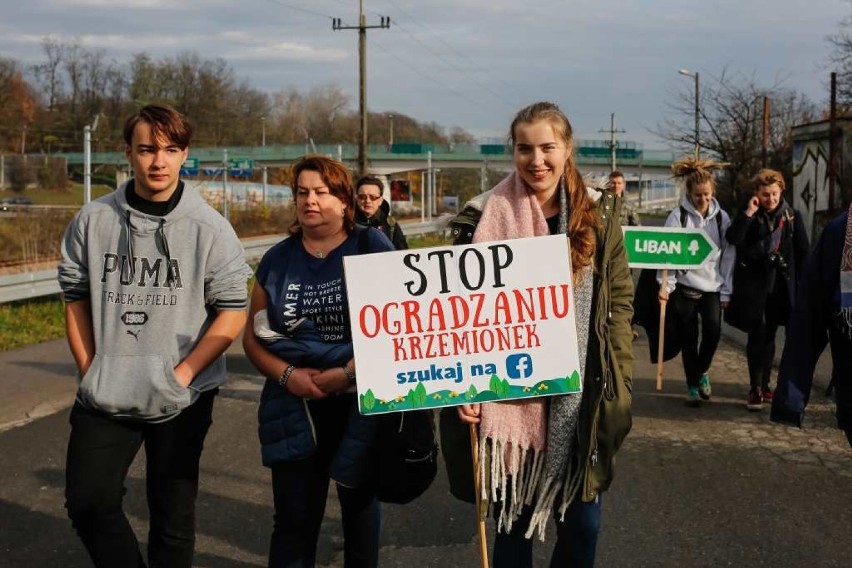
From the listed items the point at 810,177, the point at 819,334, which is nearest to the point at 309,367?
the point at 819,334

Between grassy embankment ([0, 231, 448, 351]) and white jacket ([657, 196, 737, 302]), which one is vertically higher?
white jacket ([657, 196, 737, 302])

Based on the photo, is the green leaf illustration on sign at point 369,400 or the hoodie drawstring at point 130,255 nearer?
the green leaf illustration on sign at point 369,400

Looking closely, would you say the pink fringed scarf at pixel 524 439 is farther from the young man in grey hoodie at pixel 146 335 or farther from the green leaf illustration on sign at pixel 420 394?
the young man in grey hoodie at pixel 146 335

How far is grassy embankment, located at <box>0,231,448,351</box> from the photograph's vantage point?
11048 mm

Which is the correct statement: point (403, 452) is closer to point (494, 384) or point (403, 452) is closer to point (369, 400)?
point (369, 400)

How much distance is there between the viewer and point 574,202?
10.5ft

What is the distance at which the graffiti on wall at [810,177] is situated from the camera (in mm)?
22500

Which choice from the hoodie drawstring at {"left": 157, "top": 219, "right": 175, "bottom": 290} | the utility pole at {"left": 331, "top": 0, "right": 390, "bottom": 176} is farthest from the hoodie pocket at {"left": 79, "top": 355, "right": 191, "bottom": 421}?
the utility pole at {"left": 331, "top": 0, "right": 390, "bottom": 176}

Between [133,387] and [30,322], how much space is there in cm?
925

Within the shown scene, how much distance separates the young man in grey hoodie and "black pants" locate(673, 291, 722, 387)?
494cm

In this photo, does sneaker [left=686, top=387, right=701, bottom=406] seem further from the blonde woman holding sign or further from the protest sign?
the protest sign

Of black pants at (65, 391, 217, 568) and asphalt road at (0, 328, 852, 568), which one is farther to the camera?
asphalt road at (0, 328, 852, 568)

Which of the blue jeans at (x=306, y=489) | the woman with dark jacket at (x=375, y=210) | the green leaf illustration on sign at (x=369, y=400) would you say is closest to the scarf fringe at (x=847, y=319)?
the green leaf illustration on sign at (x=369, y=400)

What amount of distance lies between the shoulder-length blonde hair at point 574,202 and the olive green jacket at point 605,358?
44mm
